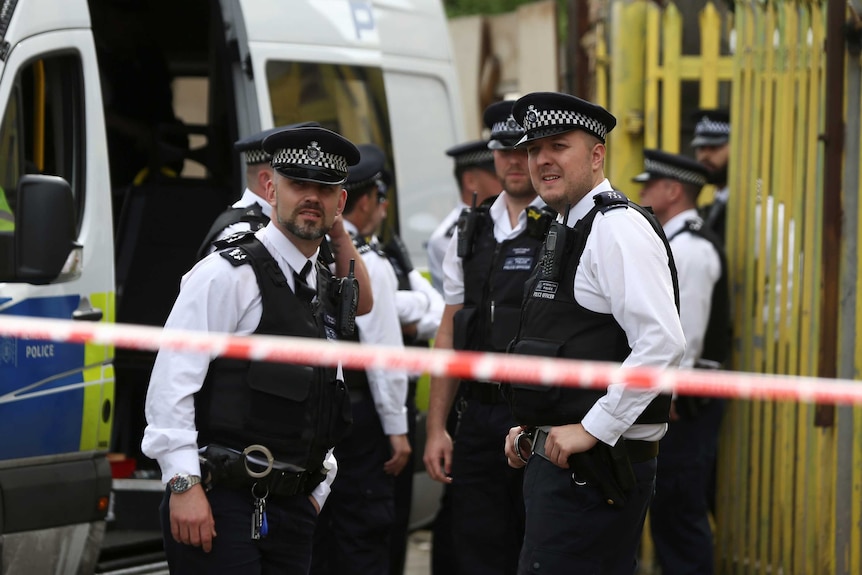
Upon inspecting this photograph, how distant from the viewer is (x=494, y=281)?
491 centimetres

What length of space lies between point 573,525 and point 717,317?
2.56 meters

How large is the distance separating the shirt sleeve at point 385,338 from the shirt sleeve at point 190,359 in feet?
4.59

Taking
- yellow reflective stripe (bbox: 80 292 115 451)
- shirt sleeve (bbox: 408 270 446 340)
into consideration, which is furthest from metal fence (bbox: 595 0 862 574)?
yellow reflective stripe (bbox: 80 292 115 451)

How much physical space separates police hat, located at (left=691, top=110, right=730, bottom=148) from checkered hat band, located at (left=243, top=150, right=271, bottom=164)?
10.0ft

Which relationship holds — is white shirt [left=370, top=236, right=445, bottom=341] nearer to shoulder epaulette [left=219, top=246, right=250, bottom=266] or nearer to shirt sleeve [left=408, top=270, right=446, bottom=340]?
shirt sleeve [left=408, top=270, right=446, bottom=340]

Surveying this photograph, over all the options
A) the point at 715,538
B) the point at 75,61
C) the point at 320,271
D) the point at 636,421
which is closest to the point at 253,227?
the point at 320,271

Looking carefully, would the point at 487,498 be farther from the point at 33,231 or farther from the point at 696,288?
the point at 33,231

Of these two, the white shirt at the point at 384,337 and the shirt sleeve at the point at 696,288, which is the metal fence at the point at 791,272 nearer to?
the shirt sleeve at the point at 696,288

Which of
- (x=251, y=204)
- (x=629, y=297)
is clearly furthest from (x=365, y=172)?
(x=629, y=297)

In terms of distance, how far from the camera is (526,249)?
4.86 meters

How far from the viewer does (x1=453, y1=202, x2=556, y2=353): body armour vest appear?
15.7 feet

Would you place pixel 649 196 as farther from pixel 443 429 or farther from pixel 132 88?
pixel 132 88

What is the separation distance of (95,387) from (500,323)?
1.49 metres

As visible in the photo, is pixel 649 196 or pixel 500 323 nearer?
pixel 500 323
